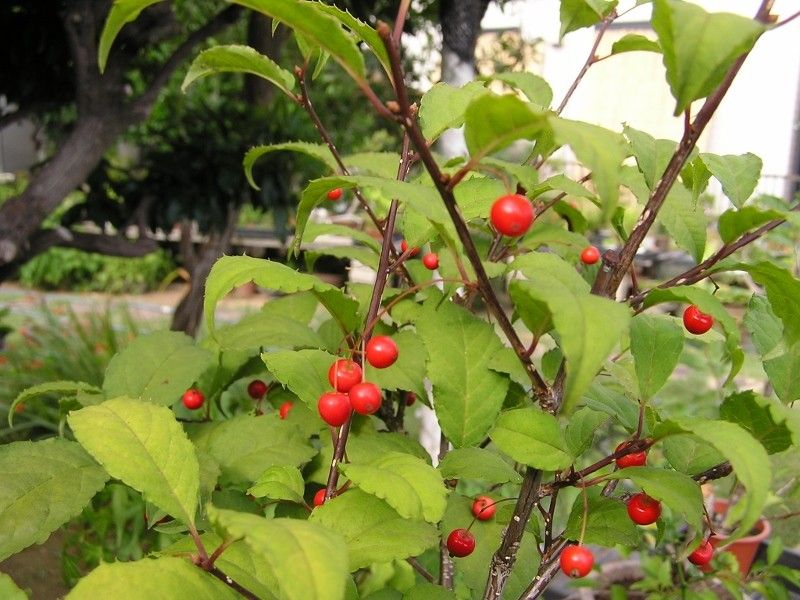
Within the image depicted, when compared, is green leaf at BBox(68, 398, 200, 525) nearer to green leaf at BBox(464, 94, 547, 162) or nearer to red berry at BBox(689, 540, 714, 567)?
green leaf at BBox(464, 94, 547, 162)

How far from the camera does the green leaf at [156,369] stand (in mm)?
686

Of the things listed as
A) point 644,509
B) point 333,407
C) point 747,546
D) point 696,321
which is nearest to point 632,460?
point 644,509

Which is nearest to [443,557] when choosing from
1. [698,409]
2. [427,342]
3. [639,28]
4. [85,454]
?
[427,342]

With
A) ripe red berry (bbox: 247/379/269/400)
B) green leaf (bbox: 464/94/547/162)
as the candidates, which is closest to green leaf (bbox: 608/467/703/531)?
green leaf (bbox: 464/94/547/162)

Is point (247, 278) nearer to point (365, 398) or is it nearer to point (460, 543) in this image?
point (365, 398)

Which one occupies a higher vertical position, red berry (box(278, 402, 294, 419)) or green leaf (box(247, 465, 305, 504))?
green leaf (box(247, 465, 305, 504))

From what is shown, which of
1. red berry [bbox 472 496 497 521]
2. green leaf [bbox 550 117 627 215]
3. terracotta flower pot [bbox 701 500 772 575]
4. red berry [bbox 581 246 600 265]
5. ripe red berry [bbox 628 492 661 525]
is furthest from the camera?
terracotta flower pot [bbox 701 500 772 575]

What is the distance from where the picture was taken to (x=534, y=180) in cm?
63

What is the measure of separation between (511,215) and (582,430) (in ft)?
0.76

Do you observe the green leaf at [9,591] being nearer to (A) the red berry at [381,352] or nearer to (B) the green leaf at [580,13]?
(A) the red berry at [381,352]

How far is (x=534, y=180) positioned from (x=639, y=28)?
7.94 metres

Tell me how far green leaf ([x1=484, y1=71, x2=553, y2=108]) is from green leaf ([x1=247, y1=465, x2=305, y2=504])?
42 centimetres

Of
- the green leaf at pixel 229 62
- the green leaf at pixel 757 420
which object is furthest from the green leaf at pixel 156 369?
the green leaf at pixel 757 420

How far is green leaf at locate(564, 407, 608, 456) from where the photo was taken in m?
0.58
